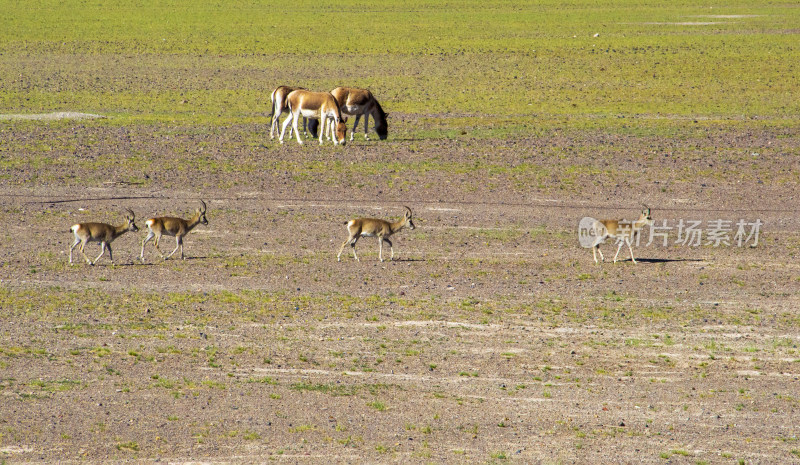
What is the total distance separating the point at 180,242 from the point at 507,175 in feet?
34.1

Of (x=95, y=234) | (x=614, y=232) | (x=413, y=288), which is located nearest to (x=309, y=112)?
(x=95, y=234)

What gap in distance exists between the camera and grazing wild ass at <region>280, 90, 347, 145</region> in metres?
31.1

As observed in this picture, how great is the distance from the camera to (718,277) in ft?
60.5

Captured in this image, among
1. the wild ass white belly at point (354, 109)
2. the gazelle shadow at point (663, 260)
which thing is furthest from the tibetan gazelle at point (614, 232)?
the wild ass white belly at point (354, 109)

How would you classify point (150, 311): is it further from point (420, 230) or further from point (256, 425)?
point (420, 230)

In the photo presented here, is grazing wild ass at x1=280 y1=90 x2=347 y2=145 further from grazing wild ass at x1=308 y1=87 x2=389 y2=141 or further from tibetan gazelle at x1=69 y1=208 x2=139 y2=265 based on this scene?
tibetan gazelle at x1=69 y1=208 x2=139 y2=265

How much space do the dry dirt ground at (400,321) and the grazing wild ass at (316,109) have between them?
347 cm

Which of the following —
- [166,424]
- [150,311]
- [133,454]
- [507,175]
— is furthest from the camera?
[507,175]

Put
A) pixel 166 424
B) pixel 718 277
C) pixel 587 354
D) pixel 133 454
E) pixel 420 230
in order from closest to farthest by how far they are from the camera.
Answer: pixel 133 454 < pixel 166 424 < pixel 587 354 < pixel 718 277 < pixel 420 230

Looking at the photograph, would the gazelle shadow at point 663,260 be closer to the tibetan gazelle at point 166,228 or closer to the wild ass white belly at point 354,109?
the tibetan gazelle at point 166,228

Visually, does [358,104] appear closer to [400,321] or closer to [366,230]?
[366,230]

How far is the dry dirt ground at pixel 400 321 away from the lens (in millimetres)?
11539

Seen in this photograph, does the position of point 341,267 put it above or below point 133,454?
above

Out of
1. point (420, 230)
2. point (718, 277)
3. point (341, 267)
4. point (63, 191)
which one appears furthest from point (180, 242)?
point (718, 277)
